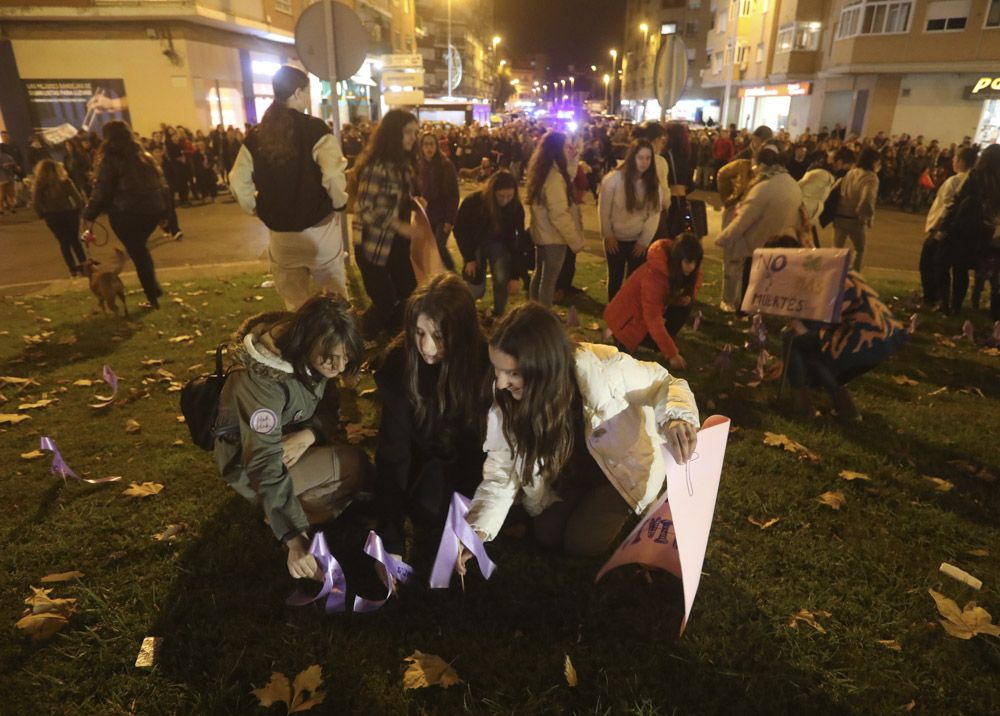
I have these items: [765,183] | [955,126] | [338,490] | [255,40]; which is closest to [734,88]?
[955,126]

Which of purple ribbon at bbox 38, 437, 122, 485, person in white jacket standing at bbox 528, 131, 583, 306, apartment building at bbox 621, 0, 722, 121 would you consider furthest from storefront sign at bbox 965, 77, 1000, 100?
purple ribbon at bbox 38, 437, 122, 485

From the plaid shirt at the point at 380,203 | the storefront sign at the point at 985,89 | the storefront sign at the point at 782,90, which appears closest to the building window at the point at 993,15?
the storefront sign at the point at 985,89

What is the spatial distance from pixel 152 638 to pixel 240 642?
38 centimetres

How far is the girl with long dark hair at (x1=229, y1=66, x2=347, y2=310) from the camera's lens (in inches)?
186

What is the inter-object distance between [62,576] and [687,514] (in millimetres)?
2948

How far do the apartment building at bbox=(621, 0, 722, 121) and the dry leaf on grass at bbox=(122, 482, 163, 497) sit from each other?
163ft

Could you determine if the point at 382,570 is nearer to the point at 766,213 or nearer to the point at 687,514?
the point at 687,514

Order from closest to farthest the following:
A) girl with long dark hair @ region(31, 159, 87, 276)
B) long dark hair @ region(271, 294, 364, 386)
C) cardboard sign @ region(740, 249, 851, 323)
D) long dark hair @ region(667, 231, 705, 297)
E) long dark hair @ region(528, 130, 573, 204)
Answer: long dark hair @ region(271, 294, 364, 386)
cardboard sign @ region(740, 249, 851, 323)
long dark hair @ region(667, 231, 705, 297)
long dark hair @ region(528, 130, 573, 204)
girl with long dark hair @ region(31, 159, 87, 276)

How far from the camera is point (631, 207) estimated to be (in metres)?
6.51

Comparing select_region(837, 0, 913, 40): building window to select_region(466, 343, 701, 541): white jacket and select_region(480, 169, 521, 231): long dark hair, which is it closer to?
select_region(480, 169, 521, 231): long dark hair

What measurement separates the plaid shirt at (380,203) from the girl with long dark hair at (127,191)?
2.87m

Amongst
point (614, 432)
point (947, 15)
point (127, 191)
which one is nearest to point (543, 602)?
point (614, 432)

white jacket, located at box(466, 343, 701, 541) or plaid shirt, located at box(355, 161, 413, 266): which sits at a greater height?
plaid shirt, located at box(355, 161, 413, 266)

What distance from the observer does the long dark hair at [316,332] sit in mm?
2834
